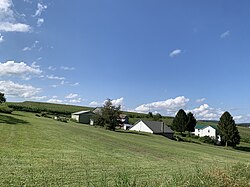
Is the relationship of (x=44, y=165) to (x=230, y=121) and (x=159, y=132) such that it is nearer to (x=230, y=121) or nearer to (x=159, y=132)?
(x=159, y=132)

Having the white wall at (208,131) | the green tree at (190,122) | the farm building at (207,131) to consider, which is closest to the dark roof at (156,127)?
the green tree at (190,122)

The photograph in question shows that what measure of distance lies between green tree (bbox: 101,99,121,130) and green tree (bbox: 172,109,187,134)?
3814cm

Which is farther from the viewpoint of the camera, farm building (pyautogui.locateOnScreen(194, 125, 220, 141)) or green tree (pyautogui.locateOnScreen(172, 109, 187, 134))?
farm building (pyautogui.locateOnScreen(194, 125, 220, 141))

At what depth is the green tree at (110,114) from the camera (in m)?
65.9

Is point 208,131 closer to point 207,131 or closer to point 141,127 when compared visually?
point 207,131

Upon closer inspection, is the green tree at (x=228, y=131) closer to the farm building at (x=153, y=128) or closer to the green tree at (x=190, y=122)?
the green tree at (x=190, y=122)

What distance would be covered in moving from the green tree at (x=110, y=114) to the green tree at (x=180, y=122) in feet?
125

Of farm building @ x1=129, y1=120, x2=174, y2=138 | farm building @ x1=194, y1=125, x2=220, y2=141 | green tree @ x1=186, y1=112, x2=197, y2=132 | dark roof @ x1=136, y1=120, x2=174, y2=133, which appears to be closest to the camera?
farm building @ x1=129, y1=120, x2=174, y2=138

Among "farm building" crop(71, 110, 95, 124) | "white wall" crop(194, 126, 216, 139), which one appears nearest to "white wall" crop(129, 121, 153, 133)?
"farm building" crop(71, 110, 95, 124)

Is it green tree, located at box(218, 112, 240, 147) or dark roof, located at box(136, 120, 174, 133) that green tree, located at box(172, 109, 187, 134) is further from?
dark roof, located at box(136, 120, 174, 133)

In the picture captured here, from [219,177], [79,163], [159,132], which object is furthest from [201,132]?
[219,177]

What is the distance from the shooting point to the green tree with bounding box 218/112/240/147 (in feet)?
280

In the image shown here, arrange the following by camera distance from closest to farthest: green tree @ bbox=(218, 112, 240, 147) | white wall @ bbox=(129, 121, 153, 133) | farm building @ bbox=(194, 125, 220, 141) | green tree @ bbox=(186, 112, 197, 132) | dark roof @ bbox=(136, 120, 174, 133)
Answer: white wall @ bbox=(129, 121, 153, 133) < dark roof @ bbox=(136, 120, 174, 133) < green tree @ bbox=(218, 112, 240, 147) < green tree @ bbox=(186, 112, 197, 132) < farm building @ bbox=(194, 125, 220, 141)

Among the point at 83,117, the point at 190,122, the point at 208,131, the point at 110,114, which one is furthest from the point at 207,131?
the point at 110,114
